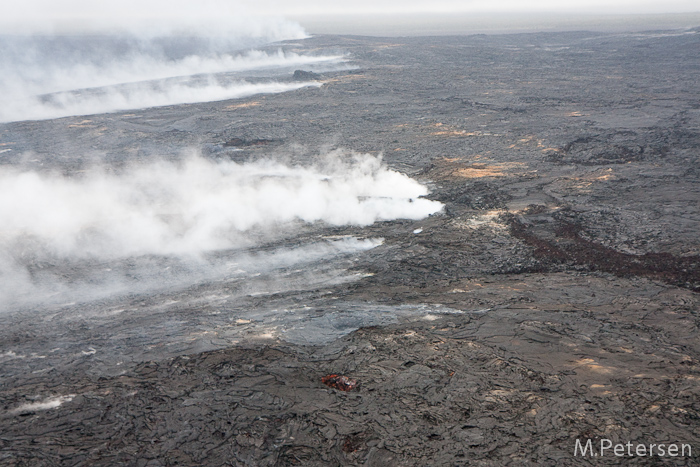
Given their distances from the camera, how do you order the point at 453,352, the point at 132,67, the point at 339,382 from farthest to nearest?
the point at 132,67
the point at 453,352
the point at 339,382

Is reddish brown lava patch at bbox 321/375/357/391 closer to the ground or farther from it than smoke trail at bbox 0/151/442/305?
closer to the ground

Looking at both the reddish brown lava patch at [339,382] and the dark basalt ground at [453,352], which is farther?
the reddish brown lava patch at [339,382]

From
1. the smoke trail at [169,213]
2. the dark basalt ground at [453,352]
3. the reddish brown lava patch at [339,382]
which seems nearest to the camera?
the dark basalt ground at [453,352]

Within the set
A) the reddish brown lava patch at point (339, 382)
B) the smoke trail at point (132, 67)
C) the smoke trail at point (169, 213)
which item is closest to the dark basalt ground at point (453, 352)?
the reddish brown lava patch at point (339, 382)

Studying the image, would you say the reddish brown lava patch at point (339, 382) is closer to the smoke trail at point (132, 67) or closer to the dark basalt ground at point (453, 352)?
the dark basalt ground at point (453, 352)

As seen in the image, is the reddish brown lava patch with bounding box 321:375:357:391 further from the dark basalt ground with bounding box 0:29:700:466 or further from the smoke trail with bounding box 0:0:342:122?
the smoke trail with bounding box 0:0:342:122

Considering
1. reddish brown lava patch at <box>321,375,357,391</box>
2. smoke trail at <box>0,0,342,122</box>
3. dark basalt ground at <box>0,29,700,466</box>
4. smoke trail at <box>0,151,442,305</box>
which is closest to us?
dark basalt ground at <box>0,29,700,466</box>

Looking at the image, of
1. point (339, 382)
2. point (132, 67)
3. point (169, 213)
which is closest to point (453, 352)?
point (339, 382)

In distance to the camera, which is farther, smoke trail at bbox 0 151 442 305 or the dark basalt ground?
smoke trail at bbox 0 151 442 305

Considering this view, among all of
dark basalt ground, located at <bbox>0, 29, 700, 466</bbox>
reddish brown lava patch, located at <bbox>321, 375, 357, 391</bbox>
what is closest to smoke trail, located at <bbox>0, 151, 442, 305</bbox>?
dark basalt ground, located at <bbox>0, 29, 700, 466</bbox>

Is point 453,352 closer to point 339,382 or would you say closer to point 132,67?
point 339,382

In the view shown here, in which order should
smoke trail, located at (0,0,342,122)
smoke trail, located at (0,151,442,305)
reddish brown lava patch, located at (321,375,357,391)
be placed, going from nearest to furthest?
reddish brown lava patch, located at (321,375,357,391) → smoke trail, located at (0,151,442,305) → smoke trail, located at (0,0,342,122)

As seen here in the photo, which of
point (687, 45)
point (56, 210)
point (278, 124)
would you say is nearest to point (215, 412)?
point (56, 210)
